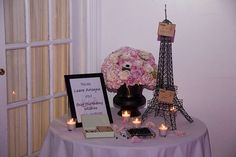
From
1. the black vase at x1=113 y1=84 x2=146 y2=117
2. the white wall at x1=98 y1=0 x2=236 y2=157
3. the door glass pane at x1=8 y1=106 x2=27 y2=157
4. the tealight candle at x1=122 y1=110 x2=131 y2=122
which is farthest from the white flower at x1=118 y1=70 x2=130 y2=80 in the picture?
the door glass pane at x1=8 y1=106 x2=27 y2=157

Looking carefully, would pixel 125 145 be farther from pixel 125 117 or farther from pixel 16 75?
pixel 16 75

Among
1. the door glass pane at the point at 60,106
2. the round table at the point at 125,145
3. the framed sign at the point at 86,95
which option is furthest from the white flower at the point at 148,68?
the door glass pane at the point at 60,106

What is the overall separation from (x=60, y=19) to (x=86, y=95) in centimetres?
74

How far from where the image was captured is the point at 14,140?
2.72 metres

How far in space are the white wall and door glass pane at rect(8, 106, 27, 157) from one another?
662 millimetres

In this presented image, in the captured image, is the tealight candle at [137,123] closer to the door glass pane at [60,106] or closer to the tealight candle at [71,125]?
the tealight candle at [71,125]

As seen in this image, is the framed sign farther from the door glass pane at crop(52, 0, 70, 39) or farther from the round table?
the door glass pane at crop(52, 0, 70, 39)

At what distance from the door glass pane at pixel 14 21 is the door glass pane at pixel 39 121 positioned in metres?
0.49

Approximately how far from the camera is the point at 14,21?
256cm

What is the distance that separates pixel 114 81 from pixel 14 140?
889 millimetres

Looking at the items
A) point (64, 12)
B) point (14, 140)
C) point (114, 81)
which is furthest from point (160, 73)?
point (14, 140)

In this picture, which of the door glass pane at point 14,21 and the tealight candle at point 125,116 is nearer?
the tealight candle at point 125,116

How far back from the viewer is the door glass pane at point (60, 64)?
282cm

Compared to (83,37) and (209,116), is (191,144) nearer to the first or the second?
(209,116)
